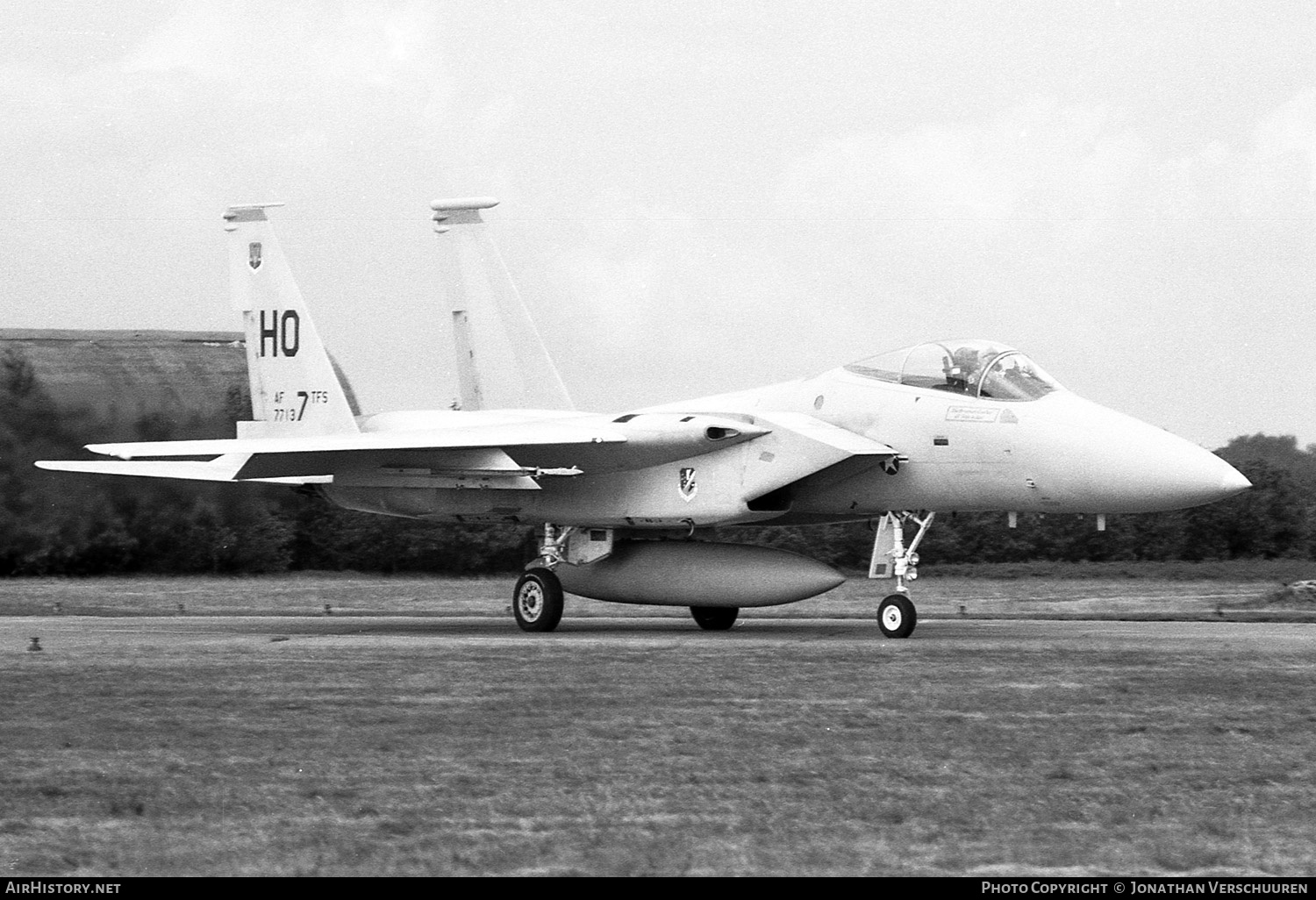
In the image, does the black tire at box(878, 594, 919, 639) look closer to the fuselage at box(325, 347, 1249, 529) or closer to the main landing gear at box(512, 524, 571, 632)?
the fuselage at box(325, 347, 1249, 529)

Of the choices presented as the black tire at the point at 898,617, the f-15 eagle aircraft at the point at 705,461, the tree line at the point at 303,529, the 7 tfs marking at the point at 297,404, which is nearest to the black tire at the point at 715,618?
the f-15 eagle aircraft at the point at 705,461

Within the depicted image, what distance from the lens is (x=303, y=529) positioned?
24391mm

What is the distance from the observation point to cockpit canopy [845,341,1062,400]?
15156 mm

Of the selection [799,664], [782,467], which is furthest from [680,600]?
[799,664]

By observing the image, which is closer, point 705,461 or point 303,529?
point 705,461

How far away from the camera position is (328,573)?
2458 cm

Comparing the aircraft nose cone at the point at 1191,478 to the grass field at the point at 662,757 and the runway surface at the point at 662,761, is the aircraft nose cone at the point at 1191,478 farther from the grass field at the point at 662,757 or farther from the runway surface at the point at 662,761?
the runway surface at the point at 662,761

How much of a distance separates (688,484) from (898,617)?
2701mm

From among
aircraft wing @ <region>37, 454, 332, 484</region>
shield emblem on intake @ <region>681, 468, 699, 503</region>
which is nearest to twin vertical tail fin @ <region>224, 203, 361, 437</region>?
aircraft wing @ <region>37, 454, 332, 484</region>

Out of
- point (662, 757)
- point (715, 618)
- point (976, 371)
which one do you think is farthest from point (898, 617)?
point (662, 757)

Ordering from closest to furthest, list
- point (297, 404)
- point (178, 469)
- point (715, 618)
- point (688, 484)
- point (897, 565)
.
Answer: point (897, 565) → point (688, 484) → point (715, 618) → point (178, 469) → point (297, 404)

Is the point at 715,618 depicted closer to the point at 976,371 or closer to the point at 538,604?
the point at 538,604

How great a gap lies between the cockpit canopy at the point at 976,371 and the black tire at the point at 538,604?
422cm
